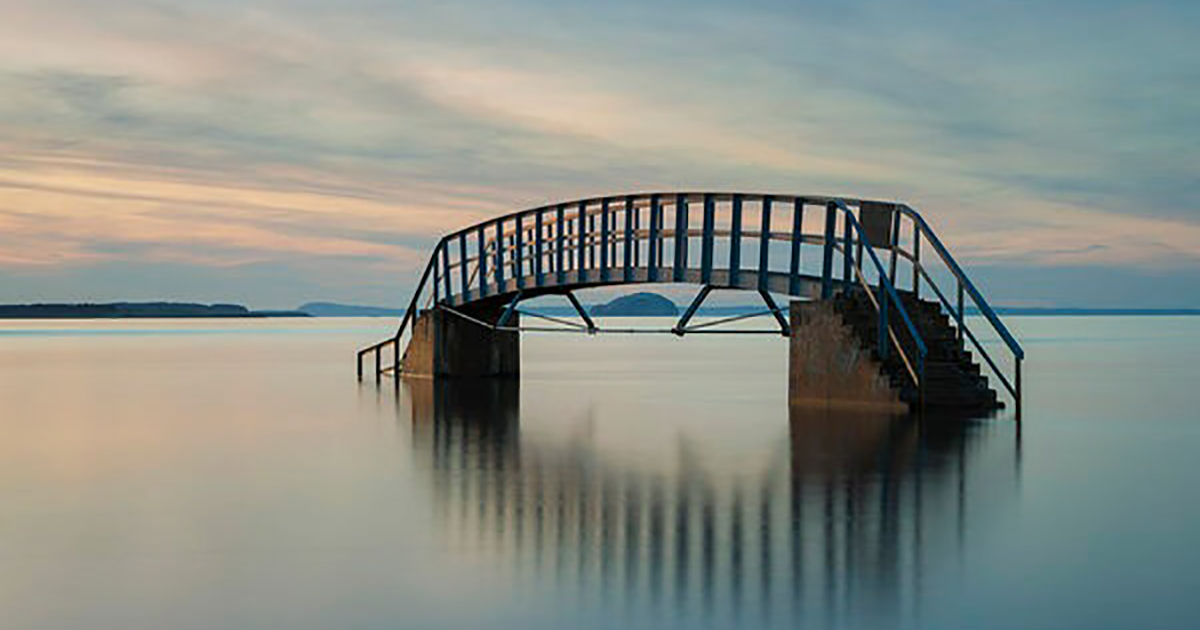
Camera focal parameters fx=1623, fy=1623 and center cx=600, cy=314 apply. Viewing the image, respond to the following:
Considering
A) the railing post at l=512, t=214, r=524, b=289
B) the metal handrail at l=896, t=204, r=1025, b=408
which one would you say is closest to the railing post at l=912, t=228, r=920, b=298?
the metal handrail at l=896, t=204, r=1025, b=408

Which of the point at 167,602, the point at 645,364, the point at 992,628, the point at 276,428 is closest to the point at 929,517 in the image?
the point at 992,628

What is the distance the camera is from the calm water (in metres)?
9.03

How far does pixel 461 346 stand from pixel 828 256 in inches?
469

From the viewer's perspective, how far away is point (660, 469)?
1666 cm

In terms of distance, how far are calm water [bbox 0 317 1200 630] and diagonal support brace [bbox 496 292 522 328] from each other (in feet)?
17.1

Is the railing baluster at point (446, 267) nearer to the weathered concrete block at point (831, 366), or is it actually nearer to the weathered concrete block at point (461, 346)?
the weathered concrete block at point (461, 346)

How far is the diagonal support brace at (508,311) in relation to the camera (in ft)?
104

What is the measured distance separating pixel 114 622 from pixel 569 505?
530cm

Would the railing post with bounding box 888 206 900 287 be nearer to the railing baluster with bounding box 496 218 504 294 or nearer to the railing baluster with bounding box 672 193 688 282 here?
the railing baluster with bounding box 672 193 688 282

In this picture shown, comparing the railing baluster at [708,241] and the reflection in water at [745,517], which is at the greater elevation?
Answer: the railing baluster at [708,241]

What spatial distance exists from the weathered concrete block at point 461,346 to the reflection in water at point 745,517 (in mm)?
13351


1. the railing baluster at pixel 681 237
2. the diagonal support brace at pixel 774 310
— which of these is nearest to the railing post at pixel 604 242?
the railing baluster at pixel 681 237

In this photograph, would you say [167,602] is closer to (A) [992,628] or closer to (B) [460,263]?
(A) [992,628]

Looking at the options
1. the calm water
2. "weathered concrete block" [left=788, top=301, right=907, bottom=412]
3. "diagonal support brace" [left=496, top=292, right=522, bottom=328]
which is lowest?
the calm water
